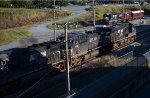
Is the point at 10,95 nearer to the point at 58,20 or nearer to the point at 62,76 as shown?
the point at 62,76

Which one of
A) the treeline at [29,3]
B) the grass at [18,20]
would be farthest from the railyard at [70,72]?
the treeline at [29,3]

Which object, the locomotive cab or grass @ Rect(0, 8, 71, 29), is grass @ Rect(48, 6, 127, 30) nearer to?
grass @ Rect(0, 8, 71, 29)

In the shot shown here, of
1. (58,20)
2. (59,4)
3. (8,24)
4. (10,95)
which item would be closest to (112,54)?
(10,95)

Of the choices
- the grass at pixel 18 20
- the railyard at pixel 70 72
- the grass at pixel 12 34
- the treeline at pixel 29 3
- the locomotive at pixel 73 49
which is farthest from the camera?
the treeline at pixel 29 3

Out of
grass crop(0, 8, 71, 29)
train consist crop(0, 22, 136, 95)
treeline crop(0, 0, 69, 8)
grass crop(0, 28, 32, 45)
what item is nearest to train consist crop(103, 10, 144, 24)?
grass crop(0, 8, 71, 29)

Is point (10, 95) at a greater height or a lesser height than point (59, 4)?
lesser

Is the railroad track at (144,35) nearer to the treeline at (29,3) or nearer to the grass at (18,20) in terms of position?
the grass at (18,20)
